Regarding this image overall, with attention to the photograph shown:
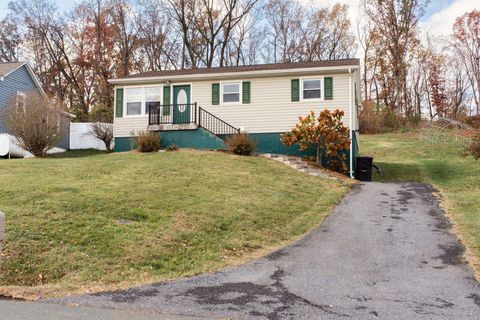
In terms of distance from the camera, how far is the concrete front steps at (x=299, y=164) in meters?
16.9

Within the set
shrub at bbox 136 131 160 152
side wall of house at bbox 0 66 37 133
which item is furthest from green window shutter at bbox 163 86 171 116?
side wall of house at bbox 0 66 37 133

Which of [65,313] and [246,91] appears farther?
[246,91]

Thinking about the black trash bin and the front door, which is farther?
the front door

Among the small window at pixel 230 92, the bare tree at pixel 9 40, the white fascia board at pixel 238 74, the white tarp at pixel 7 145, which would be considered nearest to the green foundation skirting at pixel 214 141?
the small window at pixel 230 92

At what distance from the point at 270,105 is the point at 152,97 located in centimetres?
589

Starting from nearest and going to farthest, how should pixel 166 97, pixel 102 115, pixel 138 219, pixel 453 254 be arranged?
pixel 453 254 → pixel 138 219 → pixel 166 97 → pixel 102 115

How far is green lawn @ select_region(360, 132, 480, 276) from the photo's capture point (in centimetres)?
1002

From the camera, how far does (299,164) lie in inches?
699

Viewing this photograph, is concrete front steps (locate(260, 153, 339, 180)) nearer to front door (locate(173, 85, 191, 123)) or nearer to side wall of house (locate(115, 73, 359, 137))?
side wall of house (locate(115, 73, 359, 137))

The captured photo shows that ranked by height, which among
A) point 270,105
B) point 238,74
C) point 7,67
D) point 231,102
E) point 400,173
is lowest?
point 400,173

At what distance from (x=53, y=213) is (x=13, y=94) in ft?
64.4

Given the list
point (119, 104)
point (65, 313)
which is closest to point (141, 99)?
point (119, 104)

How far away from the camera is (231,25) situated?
37.9m

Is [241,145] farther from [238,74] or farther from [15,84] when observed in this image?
[15,84]
